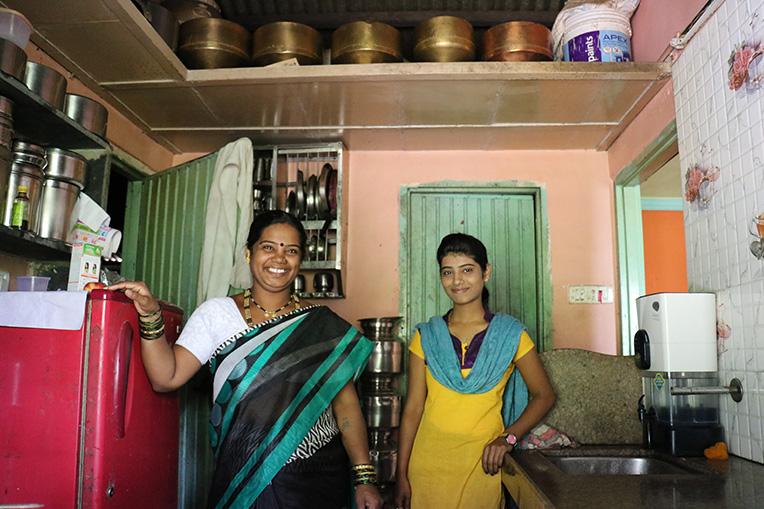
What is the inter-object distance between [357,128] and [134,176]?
1225 millimetres

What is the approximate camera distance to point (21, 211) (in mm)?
1900

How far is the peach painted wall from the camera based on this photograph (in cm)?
520

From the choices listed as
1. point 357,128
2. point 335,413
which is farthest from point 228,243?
point 335,413

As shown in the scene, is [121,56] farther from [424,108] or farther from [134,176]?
[424,108]

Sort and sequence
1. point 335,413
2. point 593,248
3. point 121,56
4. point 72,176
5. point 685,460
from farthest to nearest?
point 593,248 < point 121,56 < point 72,176 < point 335,413 < point 685,460

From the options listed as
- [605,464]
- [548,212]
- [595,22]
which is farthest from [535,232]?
[605,464]

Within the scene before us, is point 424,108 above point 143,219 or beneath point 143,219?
above

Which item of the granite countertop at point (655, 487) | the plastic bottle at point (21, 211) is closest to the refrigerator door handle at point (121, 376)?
the plastic bottle at point (21, 211)

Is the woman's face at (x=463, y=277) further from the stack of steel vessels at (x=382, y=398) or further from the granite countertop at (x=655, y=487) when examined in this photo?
the stack of steel vessels at (x=382, y=398)

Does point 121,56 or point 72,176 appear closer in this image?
point 72,176

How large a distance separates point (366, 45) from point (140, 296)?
1.61m

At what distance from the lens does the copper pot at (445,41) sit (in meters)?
2.69

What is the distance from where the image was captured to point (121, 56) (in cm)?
244

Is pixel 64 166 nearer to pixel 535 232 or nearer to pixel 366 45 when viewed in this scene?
pixel 366 45
